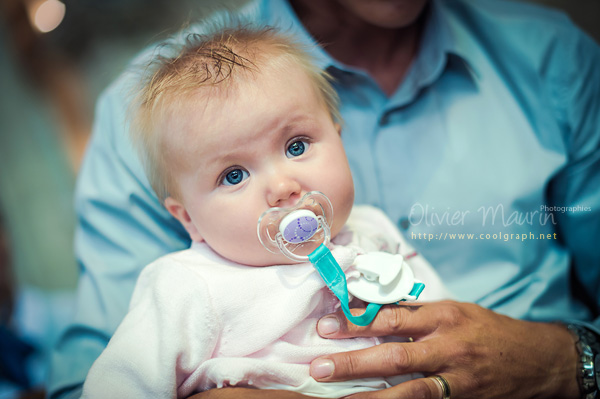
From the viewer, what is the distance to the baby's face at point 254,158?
0.57m

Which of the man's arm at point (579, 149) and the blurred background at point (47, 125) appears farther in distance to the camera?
the blurred background at point (47, 125)

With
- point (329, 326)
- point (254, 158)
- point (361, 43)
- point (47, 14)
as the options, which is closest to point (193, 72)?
point (254, 158)

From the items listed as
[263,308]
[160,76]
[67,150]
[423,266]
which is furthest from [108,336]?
[67,150]

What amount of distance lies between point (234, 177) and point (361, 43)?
520mm

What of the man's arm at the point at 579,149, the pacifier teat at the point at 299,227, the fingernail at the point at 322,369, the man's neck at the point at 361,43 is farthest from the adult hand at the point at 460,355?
the man's neck at the point at 361,43

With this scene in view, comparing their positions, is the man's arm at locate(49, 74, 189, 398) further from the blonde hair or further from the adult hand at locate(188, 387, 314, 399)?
the adult hand at locate(188, 387, 314, 399)

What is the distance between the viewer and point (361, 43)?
96 centimetres

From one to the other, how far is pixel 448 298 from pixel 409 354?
205 mm

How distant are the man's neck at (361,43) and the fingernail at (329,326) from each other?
A: 52 cm

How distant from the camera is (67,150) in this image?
131 cm

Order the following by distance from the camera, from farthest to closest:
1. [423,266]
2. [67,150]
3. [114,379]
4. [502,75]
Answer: [67,150] < [502,75] < [423,266] < [114,379]

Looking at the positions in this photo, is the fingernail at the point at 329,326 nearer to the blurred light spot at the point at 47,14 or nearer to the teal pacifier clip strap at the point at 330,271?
the teal pacifier clip strap at the point at 330,271

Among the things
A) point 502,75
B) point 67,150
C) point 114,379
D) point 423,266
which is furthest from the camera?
point 67,150

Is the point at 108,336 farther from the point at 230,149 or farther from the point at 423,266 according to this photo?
the point at 423,266
